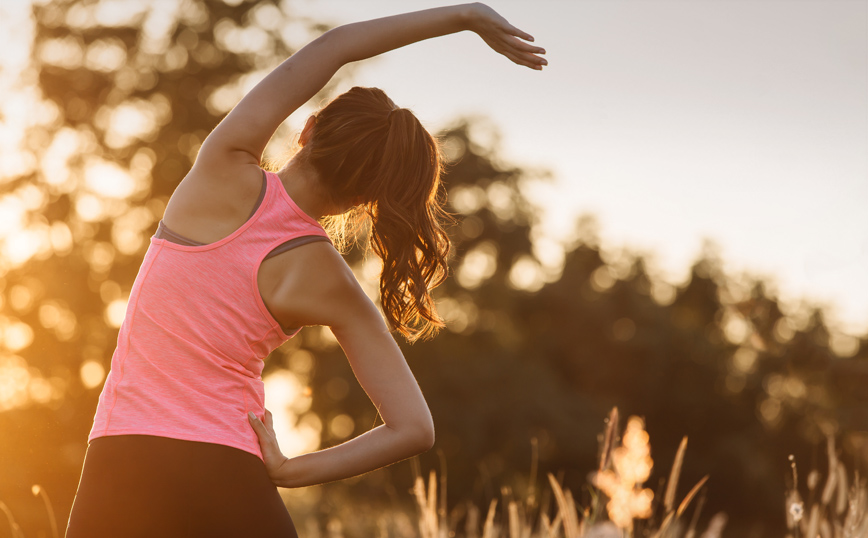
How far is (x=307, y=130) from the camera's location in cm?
193

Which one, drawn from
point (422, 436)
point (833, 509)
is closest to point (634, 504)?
point (833, 509)

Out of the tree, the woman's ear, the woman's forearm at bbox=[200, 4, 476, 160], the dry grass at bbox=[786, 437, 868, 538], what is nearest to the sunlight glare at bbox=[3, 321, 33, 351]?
the tree

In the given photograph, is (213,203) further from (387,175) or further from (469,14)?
(469,14)

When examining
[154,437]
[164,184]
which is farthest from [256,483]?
[164,184]

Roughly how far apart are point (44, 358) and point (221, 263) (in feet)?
60.4

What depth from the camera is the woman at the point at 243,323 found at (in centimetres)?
156

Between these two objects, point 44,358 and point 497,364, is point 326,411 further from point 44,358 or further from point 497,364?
point 44,358

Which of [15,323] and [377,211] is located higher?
[377,211]

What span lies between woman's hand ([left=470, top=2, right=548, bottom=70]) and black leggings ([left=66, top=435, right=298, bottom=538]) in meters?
1.15

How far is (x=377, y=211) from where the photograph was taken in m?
1.87

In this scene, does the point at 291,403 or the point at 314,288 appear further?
the point at 291,403

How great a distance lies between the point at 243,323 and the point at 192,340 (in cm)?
10

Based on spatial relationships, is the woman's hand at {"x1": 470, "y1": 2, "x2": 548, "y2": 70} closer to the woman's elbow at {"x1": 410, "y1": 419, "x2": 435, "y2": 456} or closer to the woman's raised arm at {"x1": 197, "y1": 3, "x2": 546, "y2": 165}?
the woman's raised arm at {"x1": 197, "y1": 3, "x2": 546, "y2": 165}

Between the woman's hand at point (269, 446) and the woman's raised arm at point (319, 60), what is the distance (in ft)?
1.77
